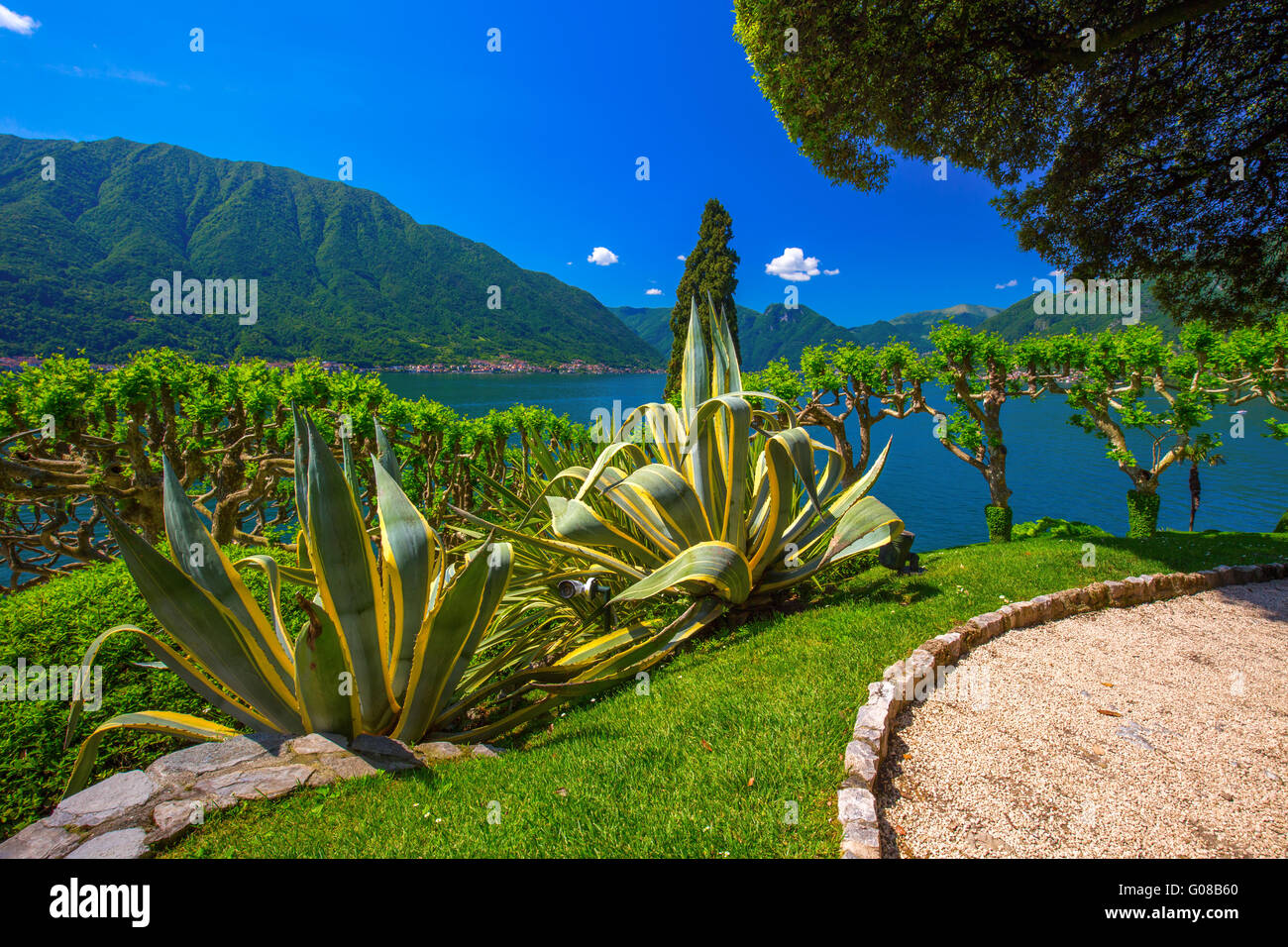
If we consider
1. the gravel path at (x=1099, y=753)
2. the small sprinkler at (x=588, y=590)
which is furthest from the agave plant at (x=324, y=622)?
the gravel path at (x=1099, y=753)

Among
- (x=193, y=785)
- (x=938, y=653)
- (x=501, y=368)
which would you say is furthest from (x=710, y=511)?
(x=501, y=368)

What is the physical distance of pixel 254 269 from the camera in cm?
8375

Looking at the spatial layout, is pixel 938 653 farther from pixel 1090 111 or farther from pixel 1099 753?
pixel 1090 111

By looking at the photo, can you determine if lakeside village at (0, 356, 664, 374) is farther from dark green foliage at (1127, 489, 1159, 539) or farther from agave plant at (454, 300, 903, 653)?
dark green foliage at (1127, 489, 1159, 539)

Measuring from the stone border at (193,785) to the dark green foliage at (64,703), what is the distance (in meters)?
0.48

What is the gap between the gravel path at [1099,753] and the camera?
2.14 metres

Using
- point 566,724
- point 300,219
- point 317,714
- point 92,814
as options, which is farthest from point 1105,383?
point 300,219

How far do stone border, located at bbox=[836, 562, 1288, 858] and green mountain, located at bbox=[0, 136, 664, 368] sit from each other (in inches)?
243

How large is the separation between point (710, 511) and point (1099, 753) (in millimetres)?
2590

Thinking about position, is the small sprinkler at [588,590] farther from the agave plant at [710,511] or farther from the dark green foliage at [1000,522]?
the dark green foliage at [1000,522]

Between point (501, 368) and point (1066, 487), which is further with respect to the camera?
point (501, 368)

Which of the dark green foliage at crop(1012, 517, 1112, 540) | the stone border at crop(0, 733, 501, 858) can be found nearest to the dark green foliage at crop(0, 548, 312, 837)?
the stone border at crop(0, 733, 501, 858)
